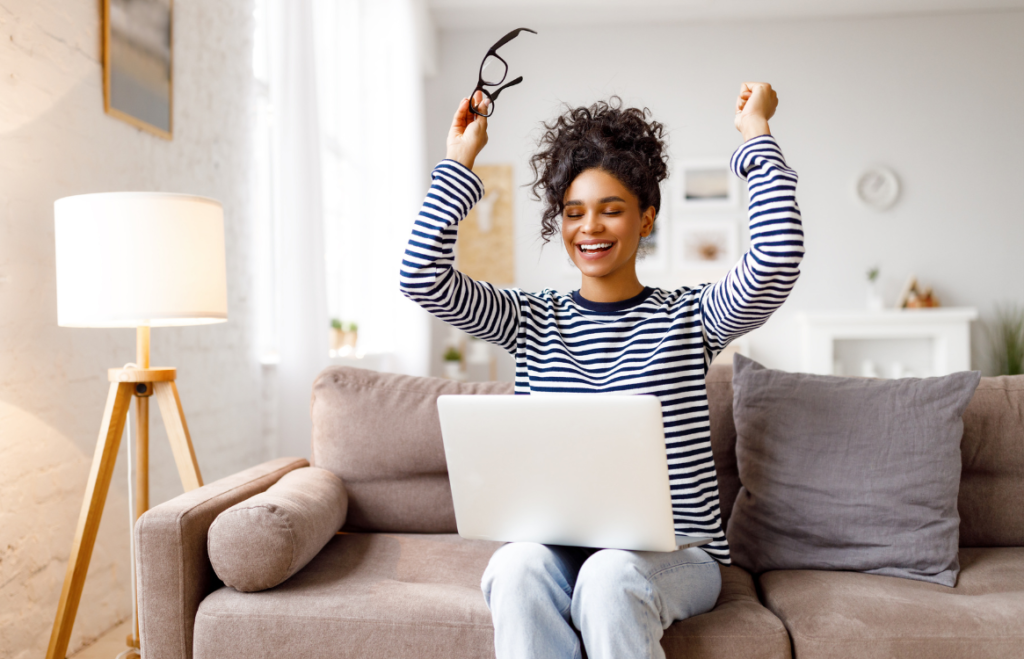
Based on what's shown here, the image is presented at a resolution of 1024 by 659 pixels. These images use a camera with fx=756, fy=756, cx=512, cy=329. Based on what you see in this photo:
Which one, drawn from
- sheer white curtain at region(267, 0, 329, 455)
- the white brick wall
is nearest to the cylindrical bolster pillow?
the white brick wall

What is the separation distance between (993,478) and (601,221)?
3.43 ft

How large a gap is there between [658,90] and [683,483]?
478 cm

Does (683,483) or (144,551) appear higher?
(683,483)

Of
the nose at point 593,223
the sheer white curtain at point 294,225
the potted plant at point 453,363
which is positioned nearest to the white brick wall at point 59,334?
the sheer white curtain at point 294,225

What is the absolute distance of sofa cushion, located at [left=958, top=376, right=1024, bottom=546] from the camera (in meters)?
1.61

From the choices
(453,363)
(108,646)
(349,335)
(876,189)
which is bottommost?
(108,646)

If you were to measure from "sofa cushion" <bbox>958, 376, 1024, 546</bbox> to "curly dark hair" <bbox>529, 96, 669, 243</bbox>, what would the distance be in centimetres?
87

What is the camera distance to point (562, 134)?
1.44 m

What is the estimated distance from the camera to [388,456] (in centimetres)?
173

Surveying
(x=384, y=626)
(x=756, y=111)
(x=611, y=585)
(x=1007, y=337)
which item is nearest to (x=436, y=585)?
(x=384, y=626)

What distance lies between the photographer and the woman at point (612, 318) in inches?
43.4

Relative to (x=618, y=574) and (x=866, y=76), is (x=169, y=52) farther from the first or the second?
(x=866, y=76)

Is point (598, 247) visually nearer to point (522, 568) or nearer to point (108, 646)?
point (522, 568)

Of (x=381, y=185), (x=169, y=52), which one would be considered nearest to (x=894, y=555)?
(x=169, y=52)
